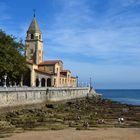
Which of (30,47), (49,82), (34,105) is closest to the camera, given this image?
(34,105)

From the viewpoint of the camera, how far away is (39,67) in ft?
365

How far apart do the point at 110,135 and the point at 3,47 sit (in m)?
39.5

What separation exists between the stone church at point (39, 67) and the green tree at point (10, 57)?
2130 centimetres

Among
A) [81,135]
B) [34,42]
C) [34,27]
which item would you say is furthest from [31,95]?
[34,42]

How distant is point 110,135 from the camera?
38.4 metres

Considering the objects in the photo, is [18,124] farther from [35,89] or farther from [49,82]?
[49,82]

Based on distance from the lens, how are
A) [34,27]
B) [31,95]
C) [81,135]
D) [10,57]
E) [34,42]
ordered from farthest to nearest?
1. [34,42]
2. [34,27]
3. [10,57]
4. [31,95]
5. [81,135]

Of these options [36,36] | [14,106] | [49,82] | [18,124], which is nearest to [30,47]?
[36,36]

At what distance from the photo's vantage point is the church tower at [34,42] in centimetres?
11088

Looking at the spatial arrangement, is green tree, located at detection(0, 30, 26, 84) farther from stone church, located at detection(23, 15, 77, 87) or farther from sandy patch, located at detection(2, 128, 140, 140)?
sandy patch, located at detection(2, 128, 140, 140)

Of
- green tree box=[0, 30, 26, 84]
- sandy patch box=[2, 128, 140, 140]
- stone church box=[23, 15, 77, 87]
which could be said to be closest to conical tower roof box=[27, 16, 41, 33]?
stone church box=[23, 15, 77, 87]

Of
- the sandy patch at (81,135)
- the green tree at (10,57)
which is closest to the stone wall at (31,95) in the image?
the green tree at (10,57)

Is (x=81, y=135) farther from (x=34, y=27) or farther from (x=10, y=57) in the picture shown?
(x=34, y=27)

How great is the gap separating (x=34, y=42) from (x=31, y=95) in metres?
46.2
